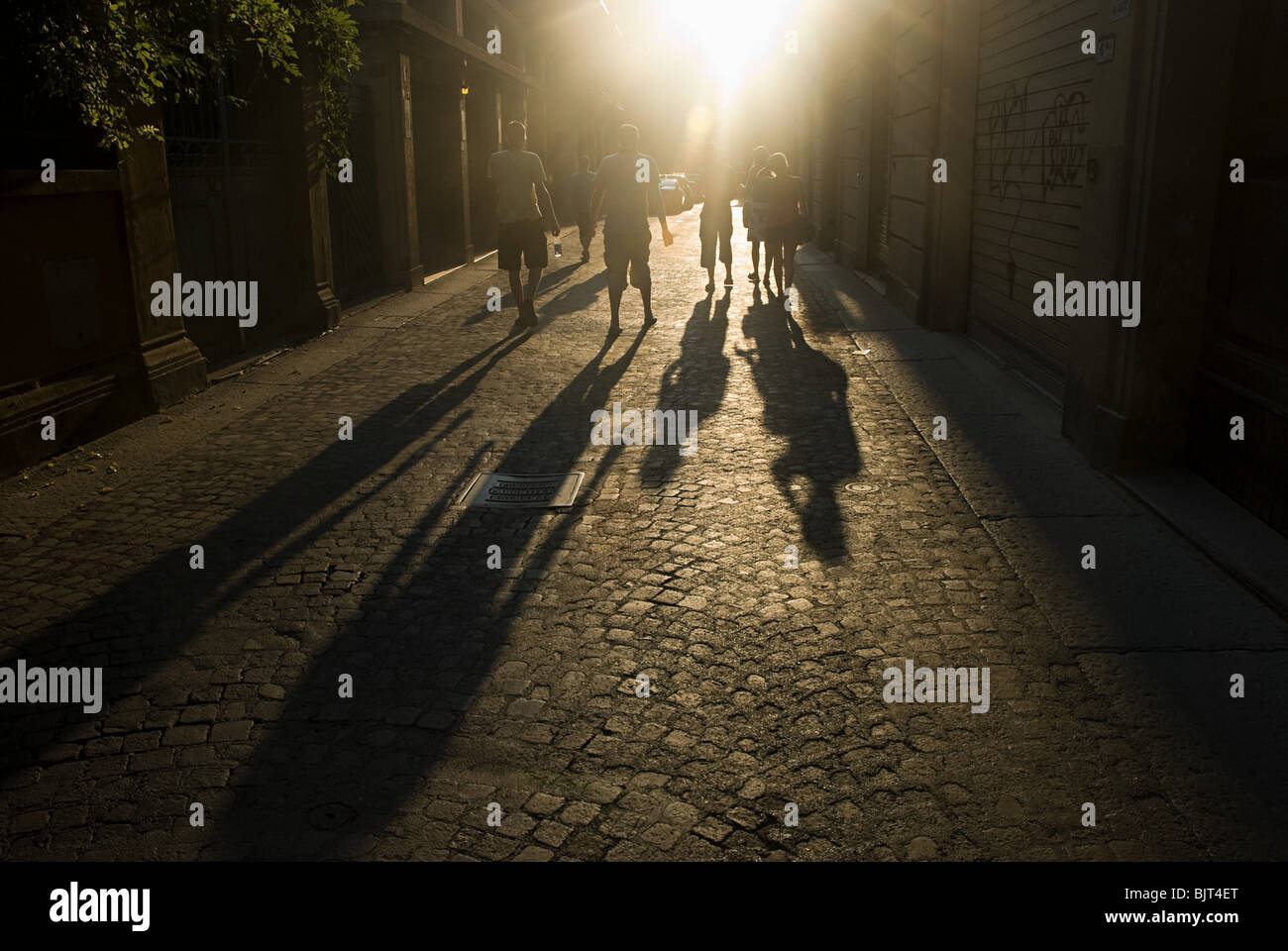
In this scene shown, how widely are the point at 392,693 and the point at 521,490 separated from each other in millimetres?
2545

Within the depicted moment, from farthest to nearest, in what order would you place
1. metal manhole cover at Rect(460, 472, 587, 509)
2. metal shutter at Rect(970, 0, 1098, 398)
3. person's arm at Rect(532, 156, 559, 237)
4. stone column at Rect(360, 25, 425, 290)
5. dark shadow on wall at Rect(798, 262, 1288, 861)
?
1. stone column at Rect(360, 25, 425, 290)
2. person's arm at Rect(532, 156, 559, 237)
3. metal shutter at Rect(970, 0, 1098, 398)
4. metal manhole cover at Rect(460, 472, 587, 509)
5. dark shadow on wall at Rect(798, 262, 1288, 861)

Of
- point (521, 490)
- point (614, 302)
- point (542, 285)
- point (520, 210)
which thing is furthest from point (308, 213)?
point (521, 490)

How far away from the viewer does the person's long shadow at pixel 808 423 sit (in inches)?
227

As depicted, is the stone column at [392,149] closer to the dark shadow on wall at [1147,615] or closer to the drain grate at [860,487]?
the dark shadow on wall at [1147,615]

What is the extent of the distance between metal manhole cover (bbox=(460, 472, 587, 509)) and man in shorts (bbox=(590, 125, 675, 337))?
512cm

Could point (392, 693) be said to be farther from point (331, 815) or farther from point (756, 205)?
point (756, 205)

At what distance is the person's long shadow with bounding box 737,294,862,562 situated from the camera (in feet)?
19.0

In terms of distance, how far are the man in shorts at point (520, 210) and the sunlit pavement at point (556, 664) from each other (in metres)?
4.88

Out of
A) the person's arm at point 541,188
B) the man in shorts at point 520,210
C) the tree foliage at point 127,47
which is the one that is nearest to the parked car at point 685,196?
the person's arm at point 541,188

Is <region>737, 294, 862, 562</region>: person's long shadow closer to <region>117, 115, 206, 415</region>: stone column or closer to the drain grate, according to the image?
the drain grate

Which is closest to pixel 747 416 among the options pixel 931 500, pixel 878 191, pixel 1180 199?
pixel 931 500

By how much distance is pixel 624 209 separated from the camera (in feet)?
37.7

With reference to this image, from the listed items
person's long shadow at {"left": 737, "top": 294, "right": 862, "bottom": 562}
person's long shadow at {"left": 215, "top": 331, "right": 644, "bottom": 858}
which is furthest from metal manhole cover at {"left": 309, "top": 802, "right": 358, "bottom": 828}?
person's long shadow at {"left": 737, "top": 294, "right": 862, "bottom": 562}

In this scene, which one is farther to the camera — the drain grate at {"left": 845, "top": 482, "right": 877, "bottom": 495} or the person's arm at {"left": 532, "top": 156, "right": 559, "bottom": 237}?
the person's arm at {"left": 532, "top": 156, "right": 559, "bottom": 237}
